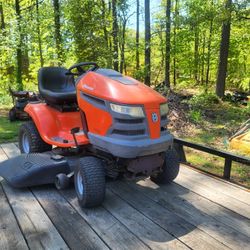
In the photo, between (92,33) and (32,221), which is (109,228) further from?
(92,33)

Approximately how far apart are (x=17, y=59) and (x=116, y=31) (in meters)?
3.44

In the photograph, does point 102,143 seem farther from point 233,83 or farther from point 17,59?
point 233,83

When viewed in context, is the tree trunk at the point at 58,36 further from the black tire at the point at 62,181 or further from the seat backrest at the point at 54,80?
the black tire at the point at 62,181

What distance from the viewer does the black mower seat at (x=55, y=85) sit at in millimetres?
3301

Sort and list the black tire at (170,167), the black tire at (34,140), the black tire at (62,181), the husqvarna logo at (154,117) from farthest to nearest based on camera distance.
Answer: the black tire at (34,140), the black tire at (170,167), the black tire at (62,181), the husqvarna logo at (154,117)

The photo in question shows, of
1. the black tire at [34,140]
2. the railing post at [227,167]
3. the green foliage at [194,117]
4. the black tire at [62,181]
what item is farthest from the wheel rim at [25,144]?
the green foliage at [194,117]

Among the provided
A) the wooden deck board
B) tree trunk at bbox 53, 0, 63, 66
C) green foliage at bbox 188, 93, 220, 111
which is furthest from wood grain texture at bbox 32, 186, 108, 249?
tree trunk at bbox 53, 0, 63, 66

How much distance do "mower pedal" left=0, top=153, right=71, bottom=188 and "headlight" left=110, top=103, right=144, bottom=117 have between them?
0.86m

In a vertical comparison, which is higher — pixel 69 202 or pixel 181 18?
pixel 181 18

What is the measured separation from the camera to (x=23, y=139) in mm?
3836

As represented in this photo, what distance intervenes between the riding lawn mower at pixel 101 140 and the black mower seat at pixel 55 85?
0.05 ft

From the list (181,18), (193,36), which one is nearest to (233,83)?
(193,36)

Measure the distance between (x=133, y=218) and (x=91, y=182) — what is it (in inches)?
16.8

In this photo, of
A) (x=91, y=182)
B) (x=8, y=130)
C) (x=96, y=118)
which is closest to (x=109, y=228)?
(x=91, y=182)
